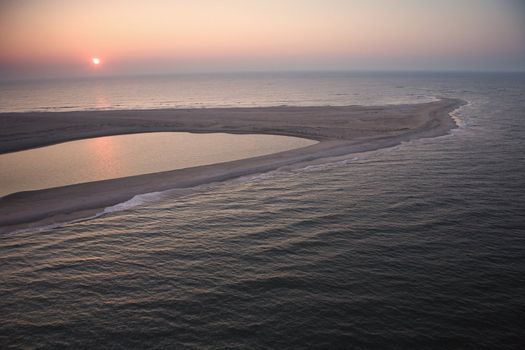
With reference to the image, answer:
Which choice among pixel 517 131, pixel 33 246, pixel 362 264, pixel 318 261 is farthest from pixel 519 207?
pixel 517 131

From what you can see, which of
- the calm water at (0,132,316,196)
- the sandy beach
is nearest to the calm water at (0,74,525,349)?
the sandy beach

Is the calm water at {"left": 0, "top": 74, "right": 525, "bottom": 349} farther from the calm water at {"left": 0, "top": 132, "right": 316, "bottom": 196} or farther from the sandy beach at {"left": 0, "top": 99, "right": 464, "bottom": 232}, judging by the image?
the calm water at {"left": 0, "top": 132, "right": 316, "bottom": 196}

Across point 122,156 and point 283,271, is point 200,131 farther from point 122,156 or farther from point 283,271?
point 283,271

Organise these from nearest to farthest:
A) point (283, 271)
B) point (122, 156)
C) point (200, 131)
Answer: point (283, 271)
point (122, 156)
point (200, 131)

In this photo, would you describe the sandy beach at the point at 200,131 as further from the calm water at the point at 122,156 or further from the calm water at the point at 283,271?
the calm water at the point at 122,156

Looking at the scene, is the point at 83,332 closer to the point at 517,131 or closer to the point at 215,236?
the point at 215,236

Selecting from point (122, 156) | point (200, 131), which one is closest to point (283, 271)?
A: point (122, 156)

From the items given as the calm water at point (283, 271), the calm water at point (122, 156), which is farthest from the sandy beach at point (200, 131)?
the calm water at point (122, 156)
